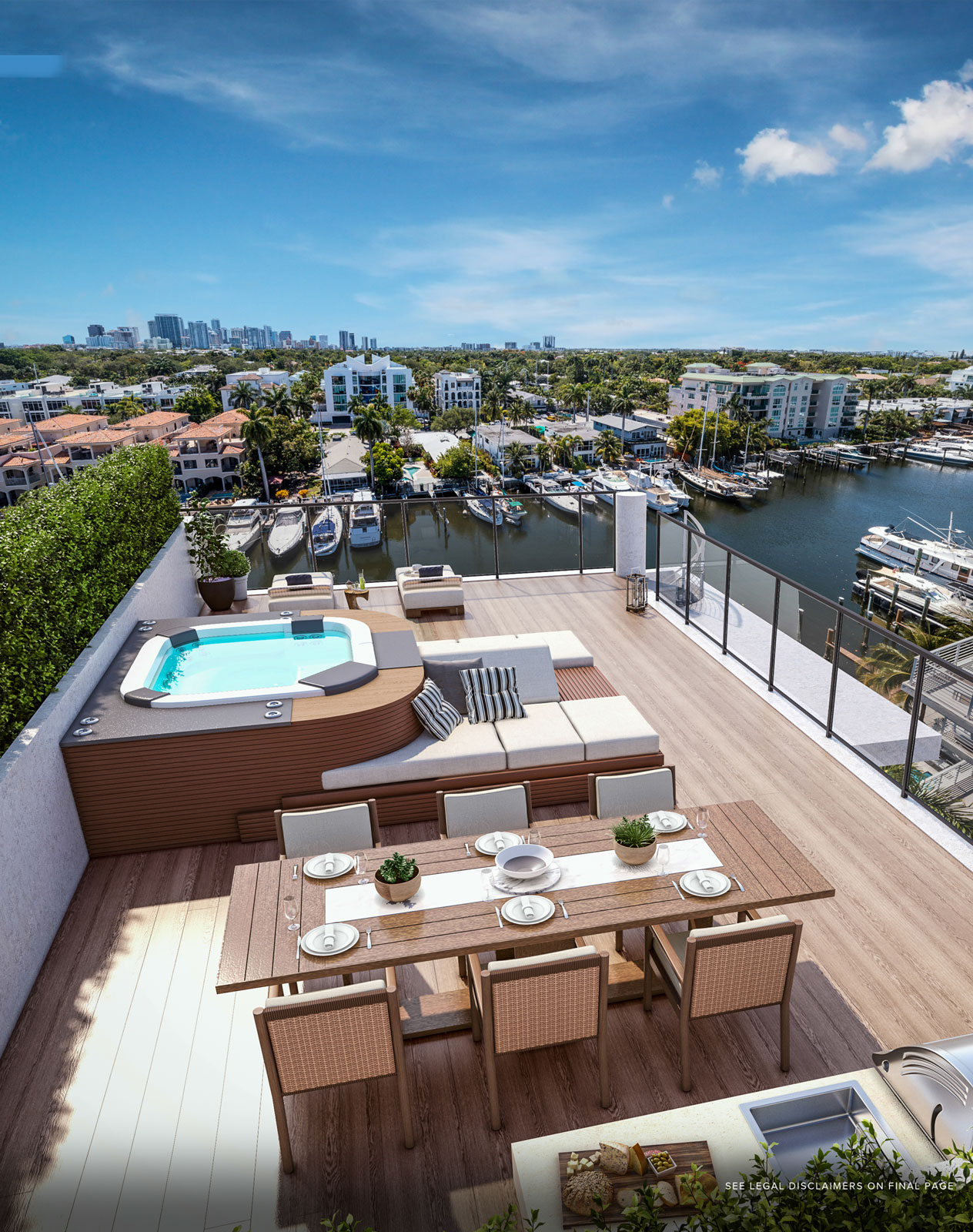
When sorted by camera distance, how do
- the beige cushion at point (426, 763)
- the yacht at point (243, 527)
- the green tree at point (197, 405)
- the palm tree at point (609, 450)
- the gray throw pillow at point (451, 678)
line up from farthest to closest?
the green tree at point (197, 405), the palm tree at point (609, 450), the yacht at point (243, 527), the gray throw pillow at point (451, 678), the beige cushion at point (426, 763)

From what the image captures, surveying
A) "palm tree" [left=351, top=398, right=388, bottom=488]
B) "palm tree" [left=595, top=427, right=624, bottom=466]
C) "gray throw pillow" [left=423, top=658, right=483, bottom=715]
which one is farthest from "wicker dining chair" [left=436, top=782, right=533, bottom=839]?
"palm tree" [left=595, top=427, right=624, bottom=466]

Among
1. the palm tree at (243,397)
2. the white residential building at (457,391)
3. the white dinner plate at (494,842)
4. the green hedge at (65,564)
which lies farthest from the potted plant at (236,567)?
the white residential building at (457,391)

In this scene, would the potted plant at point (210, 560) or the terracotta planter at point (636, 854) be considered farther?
the potted plant at point (210, 560)

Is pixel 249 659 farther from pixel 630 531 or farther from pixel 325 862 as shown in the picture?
pixel 630 531

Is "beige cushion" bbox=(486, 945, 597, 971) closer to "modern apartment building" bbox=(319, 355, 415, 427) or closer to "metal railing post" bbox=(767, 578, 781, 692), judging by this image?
"metal railing post" bbox=(767, 578, 781, 692)

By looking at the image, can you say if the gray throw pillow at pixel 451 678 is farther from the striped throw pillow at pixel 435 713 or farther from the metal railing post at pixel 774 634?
the metal railing post at pixel 774 634
